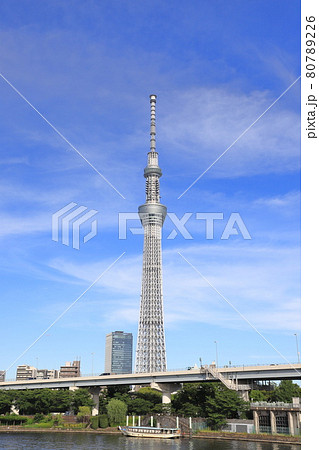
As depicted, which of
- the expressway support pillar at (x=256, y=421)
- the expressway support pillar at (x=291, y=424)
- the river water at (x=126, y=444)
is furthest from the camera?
the expressway support pillar at (x=256, y=421)

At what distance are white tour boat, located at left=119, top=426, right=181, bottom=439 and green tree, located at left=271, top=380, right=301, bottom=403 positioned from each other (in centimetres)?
3087

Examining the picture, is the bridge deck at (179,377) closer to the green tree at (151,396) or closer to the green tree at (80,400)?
the green tree at (151,396)

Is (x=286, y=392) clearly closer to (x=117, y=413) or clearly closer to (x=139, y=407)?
(x=139, y=407)

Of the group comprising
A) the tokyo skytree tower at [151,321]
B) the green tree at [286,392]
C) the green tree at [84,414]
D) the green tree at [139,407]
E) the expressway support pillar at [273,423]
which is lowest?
the green tree at [84,414]

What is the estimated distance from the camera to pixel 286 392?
98.4 m

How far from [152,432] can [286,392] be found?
34.9 meters

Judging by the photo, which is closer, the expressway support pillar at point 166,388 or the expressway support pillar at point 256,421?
the expressway support pillar at point 256,421

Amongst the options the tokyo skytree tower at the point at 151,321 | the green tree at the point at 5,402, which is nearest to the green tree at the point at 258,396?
the green tree at the point at 5,402

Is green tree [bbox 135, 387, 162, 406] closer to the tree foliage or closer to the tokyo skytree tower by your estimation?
the tree foliage

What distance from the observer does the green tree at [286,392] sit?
97.2 m

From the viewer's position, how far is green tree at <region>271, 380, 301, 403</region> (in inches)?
3829

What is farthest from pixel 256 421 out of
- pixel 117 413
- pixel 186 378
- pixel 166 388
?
pixel 166 388

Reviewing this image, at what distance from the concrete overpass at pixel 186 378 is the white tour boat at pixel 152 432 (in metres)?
17.3
